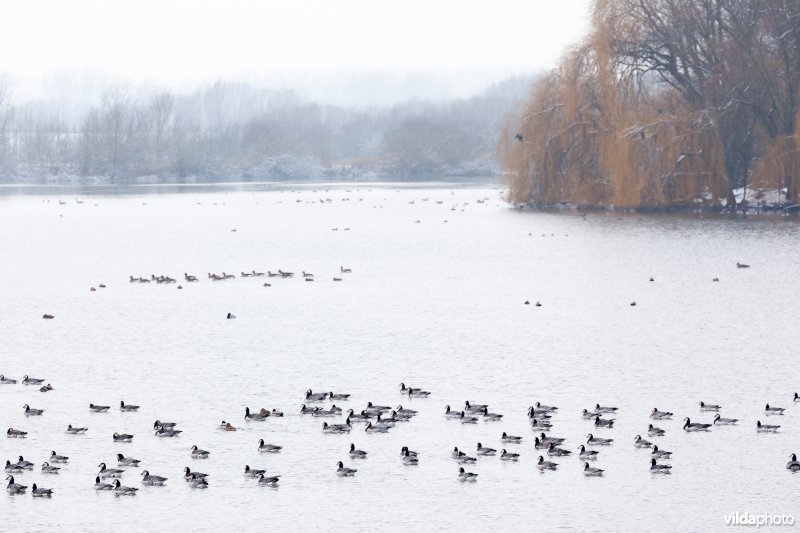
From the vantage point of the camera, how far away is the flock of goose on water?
17328 millimetres

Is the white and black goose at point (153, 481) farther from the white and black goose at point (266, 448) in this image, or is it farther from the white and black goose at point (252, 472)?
the white and black goose at point (266, 448)

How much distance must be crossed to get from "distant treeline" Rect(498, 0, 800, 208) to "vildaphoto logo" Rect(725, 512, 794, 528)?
136 ft

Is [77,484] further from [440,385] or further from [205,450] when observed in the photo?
[440,385]

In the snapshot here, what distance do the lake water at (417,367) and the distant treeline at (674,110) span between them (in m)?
5.52

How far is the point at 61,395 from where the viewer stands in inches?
877

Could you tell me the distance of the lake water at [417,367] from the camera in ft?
54.3

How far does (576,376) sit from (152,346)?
931 cm

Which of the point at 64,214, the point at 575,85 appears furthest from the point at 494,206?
the point at 64,214

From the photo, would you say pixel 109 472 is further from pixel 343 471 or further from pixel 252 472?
pixel 343 471

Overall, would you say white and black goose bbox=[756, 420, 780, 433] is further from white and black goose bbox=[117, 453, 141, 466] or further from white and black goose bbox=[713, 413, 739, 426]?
white and black goose bbox=[117, 453, 141, 466]

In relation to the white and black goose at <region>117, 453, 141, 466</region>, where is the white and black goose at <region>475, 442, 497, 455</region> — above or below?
above

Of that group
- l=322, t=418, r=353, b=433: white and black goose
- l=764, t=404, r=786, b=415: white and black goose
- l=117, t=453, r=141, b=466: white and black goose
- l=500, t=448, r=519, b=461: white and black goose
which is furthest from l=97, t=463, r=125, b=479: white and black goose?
l=764, t=404, r=786, b=415: white and black goose

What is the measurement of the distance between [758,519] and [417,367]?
1021cm

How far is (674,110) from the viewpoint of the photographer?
194 ft
